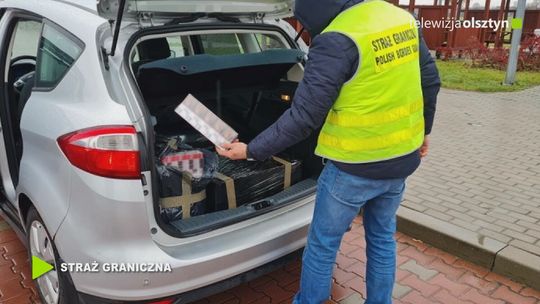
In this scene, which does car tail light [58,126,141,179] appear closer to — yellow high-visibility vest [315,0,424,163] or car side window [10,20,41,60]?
yellow high-visibility vest [315,0,424,163]

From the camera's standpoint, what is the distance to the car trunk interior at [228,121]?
7.86 ft

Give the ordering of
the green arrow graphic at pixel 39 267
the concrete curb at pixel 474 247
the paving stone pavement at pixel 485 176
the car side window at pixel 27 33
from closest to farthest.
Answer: the green arrow graphic at pixel 39 267, the car side window at pixel 27 33, the concrete curb at pixel 474 247, the paving stone pavement at pixel 485 176

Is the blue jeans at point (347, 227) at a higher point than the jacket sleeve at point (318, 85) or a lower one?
lower

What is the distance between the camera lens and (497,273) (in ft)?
10.3

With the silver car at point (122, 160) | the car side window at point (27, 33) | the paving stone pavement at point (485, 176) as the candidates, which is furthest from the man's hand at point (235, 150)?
the paving stone pavement at point (485, 176)

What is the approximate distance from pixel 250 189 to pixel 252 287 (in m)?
0.70

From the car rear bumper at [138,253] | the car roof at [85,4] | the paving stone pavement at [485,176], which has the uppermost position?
the car roof at [85,4]

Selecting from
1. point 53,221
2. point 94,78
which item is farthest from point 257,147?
point 53,221

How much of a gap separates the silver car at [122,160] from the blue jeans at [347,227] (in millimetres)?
242

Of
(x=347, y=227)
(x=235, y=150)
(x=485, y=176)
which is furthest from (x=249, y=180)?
(x=485, y=176)

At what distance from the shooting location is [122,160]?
1.92m

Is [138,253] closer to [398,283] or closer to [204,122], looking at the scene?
[204,122]

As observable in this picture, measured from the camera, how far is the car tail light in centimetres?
191

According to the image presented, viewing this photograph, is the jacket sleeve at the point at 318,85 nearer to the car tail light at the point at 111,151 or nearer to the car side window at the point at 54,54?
the car tail light at the point at 111,151
